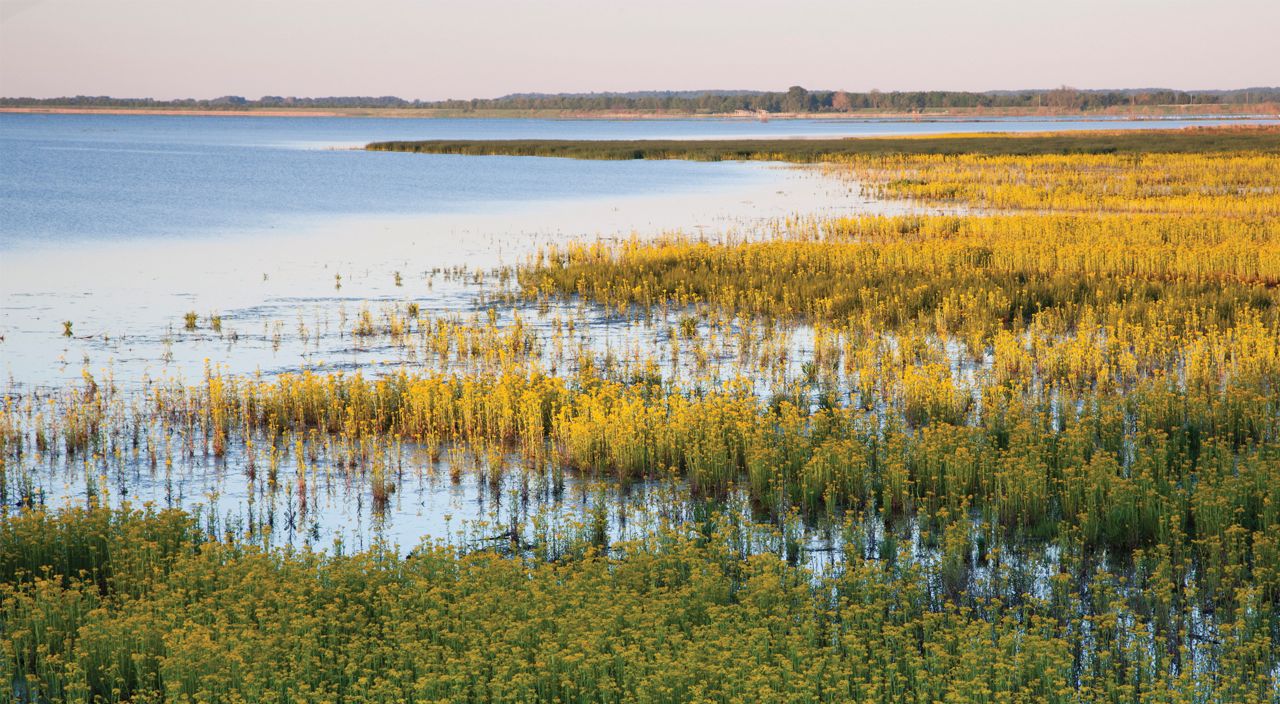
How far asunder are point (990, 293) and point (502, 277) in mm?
12550

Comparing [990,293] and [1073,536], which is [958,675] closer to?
[1073,536]

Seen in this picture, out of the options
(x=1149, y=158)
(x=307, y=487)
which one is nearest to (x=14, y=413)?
(x=307, y=487)

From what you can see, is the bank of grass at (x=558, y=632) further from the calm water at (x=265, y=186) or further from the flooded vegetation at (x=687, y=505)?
the calm water at (x=265, y=186)

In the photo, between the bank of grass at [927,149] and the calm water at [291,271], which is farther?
the bank of grass at [927,149]

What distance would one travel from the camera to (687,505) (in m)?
13.2

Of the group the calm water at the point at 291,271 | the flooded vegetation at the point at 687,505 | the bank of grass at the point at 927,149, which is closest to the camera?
the flooded vegetation at the point at 687,505

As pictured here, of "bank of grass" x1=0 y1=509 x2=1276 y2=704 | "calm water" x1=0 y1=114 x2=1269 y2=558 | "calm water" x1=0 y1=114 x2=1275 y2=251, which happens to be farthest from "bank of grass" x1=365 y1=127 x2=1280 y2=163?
"bank of grass" x1=0 y1=509 x2=1276 y2=704

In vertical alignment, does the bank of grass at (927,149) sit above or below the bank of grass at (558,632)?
above

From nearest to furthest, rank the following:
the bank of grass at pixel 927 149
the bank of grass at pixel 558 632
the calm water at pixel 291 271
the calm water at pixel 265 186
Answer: the bank of grass at pixel 558 632 < the calm water at pixel 291 271 < the calm water at pixel 265 186 < the bank of grass at pixel 927 149

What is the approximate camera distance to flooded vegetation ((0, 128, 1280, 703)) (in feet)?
28.8

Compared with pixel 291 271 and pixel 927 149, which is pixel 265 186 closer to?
pixel 291 271

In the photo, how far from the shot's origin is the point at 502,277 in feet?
102

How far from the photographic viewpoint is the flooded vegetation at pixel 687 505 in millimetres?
8781

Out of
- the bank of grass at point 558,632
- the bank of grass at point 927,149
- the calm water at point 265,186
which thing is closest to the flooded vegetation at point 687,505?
the bank of grass at point 558,632
